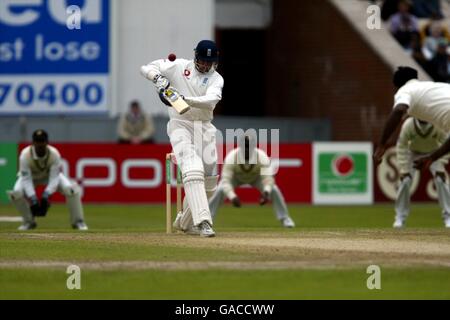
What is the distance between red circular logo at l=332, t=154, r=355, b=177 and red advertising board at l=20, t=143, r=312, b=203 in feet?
2.02

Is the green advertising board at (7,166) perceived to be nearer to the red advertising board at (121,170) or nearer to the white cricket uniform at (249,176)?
the red advertising board at (121,170)

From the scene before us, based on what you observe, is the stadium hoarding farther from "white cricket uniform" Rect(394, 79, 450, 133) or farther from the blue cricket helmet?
the blue cricket helmet

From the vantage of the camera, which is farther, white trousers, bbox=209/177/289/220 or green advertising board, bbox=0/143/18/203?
green advertising board, bbox=0/143/18/203

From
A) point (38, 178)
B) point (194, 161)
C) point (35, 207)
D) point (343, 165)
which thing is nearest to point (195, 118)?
point (194, 161)

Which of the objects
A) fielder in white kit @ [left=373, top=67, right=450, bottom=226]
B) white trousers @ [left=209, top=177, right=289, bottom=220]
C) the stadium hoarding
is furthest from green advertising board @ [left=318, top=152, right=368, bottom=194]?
fielder in white kit @ [left=373, top=67, right=450, bottom=226]

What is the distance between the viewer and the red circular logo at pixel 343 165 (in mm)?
28844

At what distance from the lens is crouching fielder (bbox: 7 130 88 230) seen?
20.7 meters

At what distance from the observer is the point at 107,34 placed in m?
31.2

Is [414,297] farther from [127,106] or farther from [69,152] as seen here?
[127,106]

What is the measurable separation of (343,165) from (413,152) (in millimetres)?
7969

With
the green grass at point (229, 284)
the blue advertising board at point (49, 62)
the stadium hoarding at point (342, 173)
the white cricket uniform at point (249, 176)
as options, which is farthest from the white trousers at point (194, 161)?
the blue advertising board at point (49, 62)

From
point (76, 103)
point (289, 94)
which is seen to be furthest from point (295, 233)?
point (289, 94)

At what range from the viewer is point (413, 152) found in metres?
20.9

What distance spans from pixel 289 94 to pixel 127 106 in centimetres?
574
